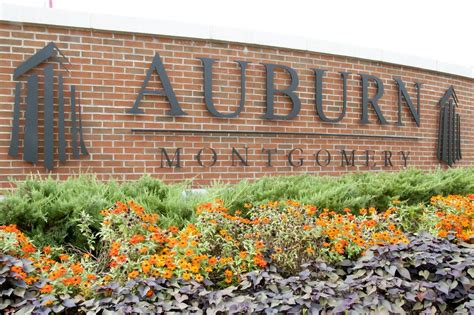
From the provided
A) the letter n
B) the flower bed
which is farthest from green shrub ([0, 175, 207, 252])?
the letter n

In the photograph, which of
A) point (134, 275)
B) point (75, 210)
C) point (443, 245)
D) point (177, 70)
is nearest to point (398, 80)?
point (177, 70)

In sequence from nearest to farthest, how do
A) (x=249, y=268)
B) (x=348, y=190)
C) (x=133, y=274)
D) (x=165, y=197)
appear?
(x=133, y=274), (x=249, y=268), (x=165, y=197), (x=348, y=190)

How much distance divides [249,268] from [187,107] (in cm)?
346

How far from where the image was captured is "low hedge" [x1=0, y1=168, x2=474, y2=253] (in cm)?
373

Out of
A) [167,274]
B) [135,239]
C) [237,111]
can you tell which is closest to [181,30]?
[237,111]

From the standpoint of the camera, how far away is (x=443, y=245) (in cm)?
329

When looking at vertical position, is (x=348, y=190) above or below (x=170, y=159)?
below

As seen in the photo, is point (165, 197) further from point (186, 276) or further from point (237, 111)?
point (237, 111)

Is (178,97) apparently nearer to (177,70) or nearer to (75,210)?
(177,70)

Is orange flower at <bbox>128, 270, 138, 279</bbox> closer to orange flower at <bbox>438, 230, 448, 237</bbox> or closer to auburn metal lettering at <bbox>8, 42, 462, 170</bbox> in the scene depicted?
orange flower at <bbox>438, 230, 448, 237</bbox>

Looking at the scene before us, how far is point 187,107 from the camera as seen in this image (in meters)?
6.22

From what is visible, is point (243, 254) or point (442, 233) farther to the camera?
point (442, 233)

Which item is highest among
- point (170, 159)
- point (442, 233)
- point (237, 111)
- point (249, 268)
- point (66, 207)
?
point (237, 111)

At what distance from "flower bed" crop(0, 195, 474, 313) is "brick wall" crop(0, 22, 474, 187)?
90.2 inches
